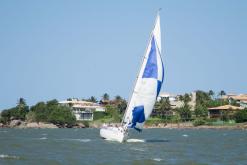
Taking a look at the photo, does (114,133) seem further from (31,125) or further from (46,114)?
(31,125)

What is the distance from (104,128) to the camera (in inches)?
2638

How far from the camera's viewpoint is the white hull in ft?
210

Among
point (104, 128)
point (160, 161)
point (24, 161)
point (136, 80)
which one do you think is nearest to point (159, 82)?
point (136, 80)

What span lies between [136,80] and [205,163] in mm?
19901

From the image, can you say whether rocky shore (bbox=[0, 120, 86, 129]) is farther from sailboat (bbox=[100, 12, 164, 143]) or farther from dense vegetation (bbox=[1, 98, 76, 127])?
sailboat (bbox=[100, 12, 164, 143])

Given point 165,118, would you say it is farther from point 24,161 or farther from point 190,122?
point 24,161

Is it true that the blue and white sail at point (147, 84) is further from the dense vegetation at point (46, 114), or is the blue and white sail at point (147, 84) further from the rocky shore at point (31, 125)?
the rocky shore at point (31, 125)

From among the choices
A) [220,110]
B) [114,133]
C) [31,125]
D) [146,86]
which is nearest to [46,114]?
[31,125]

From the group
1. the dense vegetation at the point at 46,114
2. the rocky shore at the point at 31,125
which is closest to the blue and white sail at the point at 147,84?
the dense vegetation at the point at 46,114

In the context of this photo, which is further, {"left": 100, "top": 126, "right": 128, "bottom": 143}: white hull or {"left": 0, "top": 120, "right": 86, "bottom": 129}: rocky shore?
{"left": 0, "top": 120, "right": 86, "bottom": 129}: rocky shore

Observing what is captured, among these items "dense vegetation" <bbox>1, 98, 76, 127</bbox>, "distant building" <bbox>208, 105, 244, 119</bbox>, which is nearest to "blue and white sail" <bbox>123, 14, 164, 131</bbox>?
"distant building" <bbox>208, 105, 244, 119</bbox>

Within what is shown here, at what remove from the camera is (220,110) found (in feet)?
608

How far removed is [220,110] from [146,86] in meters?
127

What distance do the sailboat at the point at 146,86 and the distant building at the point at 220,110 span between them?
121444 millimetres
